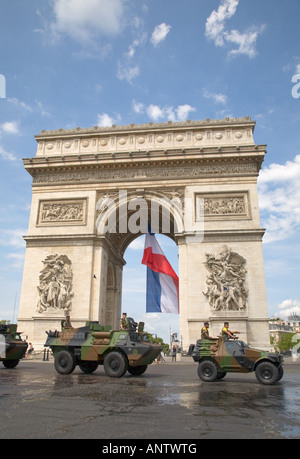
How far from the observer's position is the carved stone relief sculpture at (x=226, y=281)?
18625mm

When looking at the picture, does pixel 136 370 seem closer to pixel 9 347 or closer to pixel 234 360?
pixel 234 360

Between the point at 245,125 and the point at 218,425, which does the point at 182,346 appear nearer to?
the point at 245,125

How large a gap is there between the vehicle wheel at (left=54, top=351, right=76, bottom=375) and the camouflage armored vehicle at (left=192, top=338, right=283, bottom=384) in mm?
3572

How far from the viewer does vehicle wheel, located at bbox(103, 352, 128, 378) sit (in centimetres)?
Answer: 960

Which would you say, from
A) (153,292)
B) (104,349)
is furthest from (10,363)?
(153,292)

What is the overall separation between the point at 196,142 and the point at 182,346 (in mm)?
11757

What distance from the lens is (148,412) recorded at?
4.95 m

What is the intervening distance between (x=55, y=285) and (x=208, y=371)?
12.9 meters

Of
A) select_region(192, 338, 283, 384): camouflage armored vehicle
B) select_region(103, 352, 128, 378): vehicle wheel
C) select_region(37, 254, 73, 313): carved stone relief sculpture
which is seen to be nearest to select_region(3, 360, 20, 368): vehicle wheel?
select_region(103, 352, 128, 378): vehicle wheel

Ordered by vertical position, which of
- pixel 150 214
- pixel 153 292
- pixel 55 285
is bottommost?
pixel 153 292

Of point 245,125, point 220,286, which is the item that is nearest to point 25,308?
point 220,286

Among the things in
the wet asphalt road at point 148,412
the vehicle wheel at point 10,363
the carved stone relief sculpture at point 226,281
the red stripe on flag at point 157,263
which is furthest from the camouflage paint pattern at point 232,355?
the red stripe on flag at point 157,263

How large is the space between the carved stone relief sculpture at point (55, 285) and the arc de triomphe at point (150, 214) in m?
0.06
